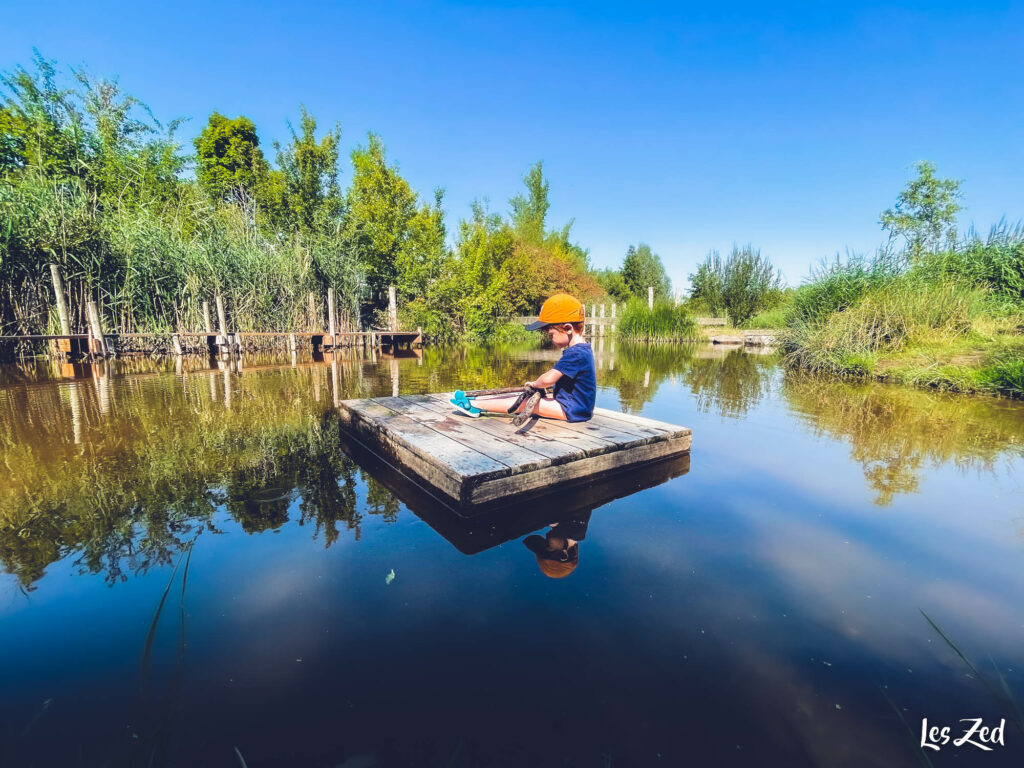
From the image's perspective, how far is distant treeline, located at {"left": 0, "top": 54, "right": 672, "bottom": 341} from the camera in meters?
10.4

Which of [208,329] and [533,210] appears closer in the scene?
[208,329]

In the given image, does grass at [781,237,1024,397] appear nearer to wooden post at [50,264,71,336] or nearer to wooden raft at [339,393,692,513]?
wooden raft at [339,393,692,513]

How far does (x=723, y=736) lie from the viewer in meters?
1.38

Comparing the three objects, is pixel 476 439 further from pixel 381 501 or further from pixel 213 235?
pixel 213 235

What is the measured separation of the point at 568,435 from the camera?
3736mm

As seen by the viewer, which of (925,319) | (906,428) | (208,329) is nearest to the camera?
(906,428)

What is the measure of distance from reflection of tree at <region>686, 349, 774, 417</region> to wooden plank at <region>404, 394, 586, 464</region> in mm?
3693

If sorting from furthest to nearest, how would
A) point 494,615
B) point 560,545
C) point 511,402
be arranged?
1. point 511,402
2. point 560,545
3. point 494,615

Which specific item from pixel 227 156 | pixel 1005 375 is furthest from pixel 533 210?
pixel 1005 375

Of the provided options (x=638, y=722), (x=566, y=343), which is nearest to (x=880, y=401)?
(x=566, y=343)

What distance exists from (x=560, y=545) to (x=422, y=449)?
1250 mm

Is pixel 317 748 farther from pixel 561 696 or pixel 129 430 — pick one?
pixel 129 430

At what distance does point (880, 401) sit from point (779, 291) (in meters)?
20.3

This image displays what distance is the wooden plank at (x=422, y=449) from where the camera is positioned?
284cm
